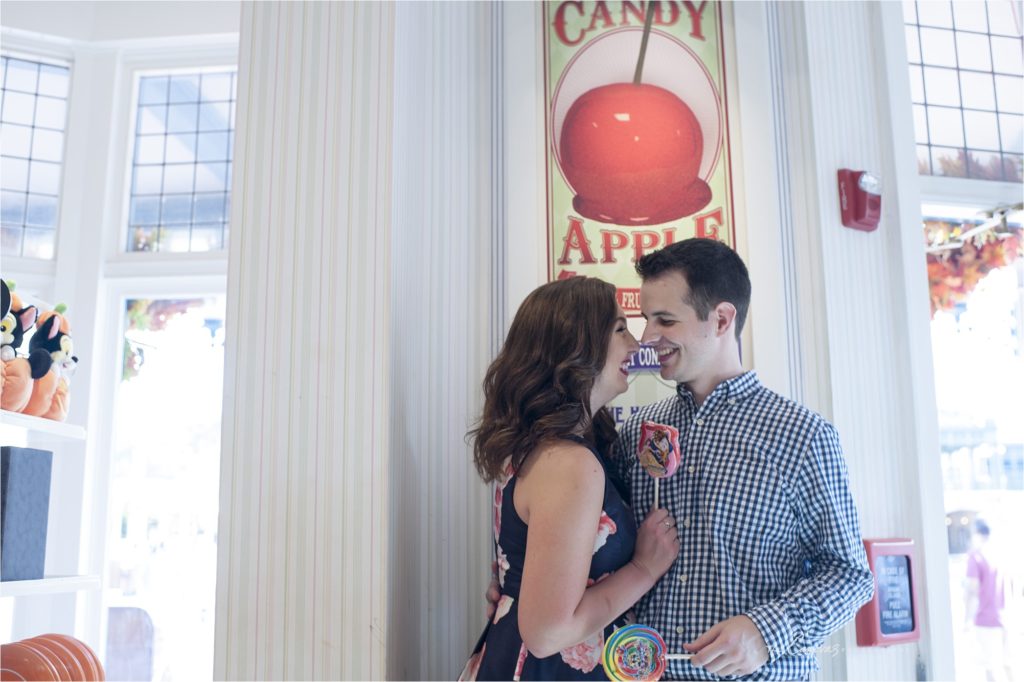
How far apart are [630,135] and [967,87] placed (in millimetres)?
1492

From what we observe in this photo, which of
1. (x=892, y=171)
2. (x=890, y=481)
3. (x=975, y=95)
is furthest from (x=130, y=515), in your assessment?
(x=975, y=95)

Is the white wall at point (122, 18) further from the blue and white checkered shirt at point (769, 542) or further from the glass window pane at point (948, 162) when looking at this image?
the blue and white checkered shirt at point (769, 542)

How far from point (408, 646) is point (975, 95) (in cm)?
291

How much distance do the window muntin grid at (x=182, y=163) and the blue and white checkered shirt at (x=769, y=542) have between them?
3132 mm

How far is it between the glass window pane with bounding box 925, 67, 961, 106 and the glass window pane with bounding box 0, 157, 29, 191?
13.8 ft

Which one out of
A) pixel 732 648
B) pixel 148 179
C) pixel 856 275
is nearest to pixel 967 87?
pixel 856 275

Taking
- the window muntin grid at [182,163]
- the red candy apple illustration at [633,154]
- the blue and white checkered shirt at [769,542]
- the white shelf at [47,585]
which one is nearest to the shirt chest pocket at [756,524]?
the blue and white checkered shirt at [769,542]

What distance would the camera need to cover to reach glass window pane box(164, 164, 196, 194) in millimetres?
4422

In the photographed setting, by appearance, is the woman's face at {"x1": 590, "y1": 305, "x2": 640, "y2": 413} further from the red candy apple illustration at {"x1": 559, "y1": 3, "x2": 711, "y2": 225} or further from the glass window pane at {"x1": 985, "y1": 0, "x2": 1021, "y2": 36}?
the glass window pane at {"x1": 985, "y1": 0, "x2": 1021, "y2": 36}

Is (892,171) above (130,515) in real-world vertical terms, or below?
above

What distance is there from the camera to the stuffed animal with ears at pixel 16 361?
6.69 ft

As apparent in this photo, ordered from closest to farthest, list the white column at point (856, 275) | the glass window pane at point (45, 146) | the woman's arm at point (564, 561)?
1. the woman's arm at point (564, 561)
2. the white column at point (856, 275)
3. the glass window pane at point (45, 146)

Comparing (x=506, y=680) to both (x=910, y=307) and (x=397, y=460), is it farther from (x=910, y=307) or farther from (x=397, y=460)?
(x=910, y=307)

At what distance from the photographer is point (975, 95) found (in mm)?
3299
